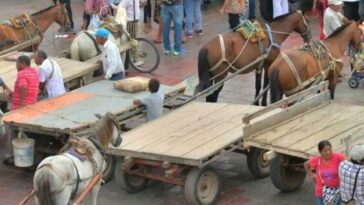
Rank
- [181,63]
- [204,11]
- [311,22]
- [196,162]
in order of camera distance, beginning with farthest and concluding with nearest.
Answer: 1. [204,11]
2. [311,22]
3. [181,63]
4. [196,162]

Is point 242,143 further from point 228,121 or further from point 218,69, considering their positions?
point 218,69

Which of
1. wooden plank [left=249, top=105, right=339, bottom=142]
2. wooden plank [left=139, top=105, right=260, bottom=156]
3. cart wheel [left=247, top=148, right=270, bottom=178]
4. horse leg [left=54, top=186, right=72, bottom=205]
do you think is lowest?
cart wheel [left=247, top=148, right=270, bottom=178]

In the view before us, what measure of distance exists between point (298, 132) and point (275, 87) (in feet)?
5.59

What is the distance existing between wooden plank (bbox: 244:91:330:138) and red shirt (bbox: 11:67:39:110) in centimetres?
315

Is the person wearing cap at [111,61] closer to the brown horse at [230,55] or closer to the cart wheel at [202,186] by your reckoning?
the brown horse at [230,55]

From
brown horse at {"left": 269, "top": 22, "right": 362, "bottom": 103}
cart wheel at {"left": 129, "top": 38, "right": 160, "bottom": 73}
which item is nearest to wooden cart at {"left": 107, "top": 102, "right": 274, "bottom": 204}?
brown horse at {"left": 269, "top": 22, "right": 362, "bottom": 103}

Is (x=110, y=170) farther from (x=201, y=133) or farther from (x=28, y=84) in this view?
(x=28, y=84)

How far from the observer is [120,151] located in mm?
7922

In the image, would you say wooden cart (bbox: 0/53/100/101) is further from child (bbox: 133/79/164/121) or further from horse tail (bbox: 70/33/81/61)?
child (bbox: 133/79/164/121)

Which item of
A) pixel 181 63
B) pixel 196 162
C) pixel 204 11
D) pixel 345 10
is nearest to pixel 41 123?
pixel 196 162

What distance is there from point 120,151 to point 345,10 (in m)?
9.87

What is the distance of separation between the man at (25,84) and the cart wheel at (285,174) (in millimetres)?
3335

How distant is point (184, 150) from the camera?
7703 mm

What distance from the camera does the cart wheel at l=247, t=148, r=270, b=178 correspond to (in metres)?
8.58
